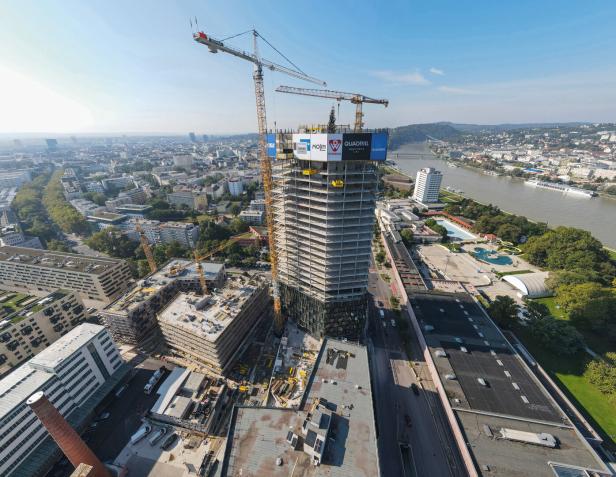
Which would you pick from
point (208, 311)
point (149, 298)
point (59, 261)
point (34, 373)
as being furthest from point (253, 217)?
point (34, 373)

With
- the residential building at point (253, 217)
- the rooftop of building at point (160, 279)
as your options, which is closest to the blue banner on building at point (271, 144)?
the rooftop of building at point (160, 279)

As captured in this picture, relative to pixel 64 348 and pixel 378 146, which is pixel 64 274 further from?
pixel 378 146

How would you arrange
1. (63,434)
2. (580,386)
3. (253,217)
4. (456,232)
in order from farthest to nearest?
1. (253,217)
2. (456,232)
3. (580,386)
4. (63,434)

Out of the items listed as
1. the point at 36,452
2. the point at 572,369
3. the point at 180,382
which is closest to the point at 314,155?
the point at 180,382

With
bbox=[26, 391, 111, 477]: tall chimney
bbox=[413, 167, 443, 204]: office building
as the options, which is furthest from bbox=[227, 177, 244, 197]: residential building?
bbox=[26, 391, 111, 477]: tall chimney

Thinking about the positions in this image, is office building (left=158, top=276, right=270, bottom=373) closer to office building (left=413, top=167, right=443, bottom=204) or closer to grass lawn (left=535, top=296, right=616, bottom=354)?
grass lawn (left=535, top=296, right=616, bottom=354)

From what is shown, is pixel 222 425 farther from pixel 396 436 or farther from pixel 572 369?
pixel 572 369

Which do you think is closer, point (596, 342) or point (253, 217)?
point (596, 342)
